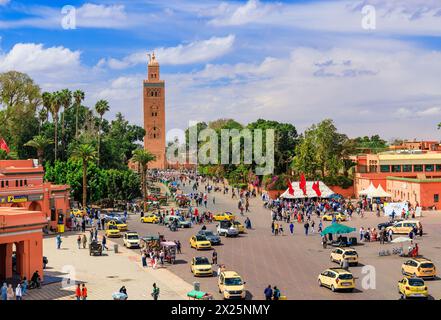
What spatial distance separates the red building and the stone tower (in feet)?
363

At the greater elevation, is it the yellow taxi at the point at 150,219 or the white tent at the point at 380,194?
the white tent at the point at 380,194

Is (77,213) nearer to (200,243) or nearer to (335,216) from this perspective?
(200,243)

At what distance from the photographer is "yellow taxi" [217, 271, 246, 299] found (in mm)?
29031

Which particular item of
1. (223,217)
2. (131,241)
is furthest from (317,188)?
(131,241)

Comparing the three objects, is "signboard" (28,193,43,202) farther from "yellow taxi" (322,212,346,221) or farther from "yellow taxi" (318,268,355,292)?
"yellow taxi" (318,268,355,292)

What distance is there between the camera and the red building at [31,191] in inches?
1946

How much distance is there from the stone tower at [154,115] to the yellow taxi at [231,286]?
137386 mm

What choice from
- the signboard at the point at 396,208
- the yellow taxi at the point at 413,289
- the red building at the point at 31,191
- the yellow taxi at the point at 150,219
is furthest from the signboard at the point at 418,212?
the yellow taxi at the point at 413,289

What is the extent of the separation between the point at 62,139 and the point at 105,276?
5780 centimetres

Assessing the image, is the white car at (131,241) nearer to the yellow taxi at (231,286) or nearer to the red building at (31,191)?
the red building at (31,191)

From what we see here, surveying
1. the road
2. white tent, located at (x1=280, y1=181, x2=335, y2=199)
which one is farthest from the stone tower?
the road

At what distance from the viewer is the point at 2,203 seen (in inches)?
1912
